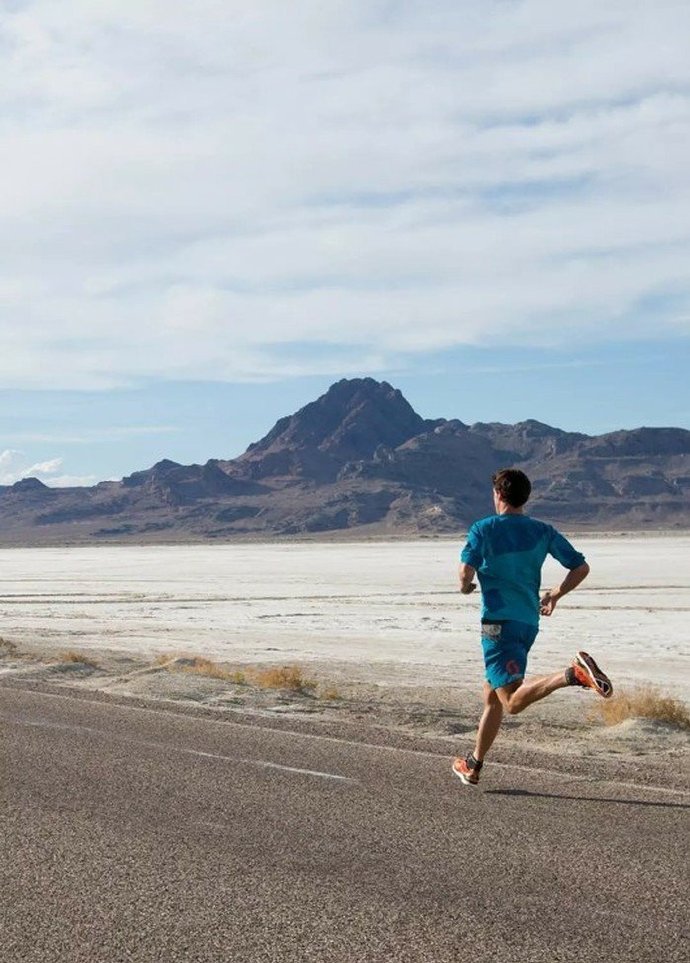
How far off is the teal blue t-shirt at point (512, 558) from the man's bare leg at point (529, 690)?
36 centimetres

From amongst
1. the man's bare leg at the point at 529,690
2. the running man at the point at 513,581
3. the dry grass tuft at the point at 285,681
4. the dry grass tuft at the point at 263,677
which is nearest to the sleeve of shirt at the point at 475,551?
the running man at the point at 513,581

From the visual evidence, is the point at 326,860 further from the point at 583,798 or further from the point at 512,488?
the point at 512,488

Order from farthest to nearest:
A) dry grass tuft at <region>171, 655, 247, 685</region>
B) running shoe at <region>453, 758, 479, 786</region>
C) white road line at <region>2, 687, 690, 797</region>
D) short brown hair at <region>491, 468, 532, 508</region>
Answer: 1. dry grass tuft at <region>171, 655, 247, 685</region>
2. white road line at <region>2, 687, 690, 797</region>
3. running shoe at <region>453, 758, 479, 786</region>
4. short brown hair at <region>491, 468, 532, 508</region>

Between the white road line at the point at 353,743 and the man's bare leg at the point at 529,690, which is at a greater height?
the man's bare leg at the point at 529,690

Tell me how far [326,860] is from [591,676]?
1981 mm

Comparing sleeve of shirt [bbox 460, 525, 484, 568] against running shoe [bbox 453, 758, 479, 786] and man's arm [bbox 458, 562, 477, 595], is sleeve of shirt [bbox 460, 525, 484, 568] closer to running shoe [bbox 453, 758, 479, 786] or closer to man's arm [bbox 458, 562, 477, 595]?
man's arm [bbox 458, 562, 477, 595]

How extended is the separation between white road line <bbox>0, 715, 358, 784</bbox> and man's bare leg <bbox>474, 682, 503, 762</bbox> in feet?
2.88

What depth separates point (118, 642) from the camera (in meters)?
26.5

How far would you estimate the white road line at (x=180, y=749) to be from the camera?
829cm

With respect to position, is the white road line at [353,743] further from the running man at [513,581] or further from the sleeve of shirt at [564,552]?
the sleeve of shirt at [564,552]

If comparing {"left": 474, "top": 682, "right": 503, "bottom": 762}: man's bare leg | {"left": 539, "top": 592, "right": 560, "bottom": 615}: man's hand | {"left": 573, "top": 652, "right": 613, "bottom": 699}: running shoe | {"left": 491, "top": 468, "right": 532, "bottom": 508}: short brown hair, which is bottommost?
{"left": 474, "top": 682, "right": 503, "bottom": 762}: man's bare leg

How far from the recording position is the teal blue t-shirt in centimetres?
735

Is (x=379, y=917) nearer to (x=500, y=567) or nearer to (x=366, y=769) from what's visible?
(x=500, y=567)

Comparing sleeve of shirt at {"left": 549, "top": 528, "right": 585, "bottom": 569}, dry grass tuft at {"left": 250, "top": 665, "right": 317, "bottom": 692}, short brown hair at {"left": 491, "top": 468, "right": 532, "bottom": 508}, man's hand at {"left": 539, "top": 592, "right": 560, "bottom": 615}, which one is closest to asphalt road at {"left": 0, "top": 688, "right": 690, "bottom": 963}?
man's hand at {"left": 539, "top": 592, "right": 560, "bottom": 615}
